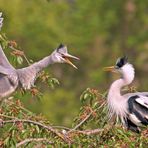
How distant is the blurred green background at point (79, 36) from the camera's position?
37.3 metres

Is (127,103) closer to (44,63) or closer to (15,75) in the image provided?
(44,63)

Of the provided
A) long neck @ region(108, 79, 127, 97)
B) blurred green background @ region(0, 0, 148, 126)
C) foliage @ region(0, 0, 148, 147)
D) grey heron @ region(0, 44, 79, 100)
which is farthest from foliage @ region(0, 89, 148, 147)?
blurred green background @ region(0, 0, 148, 126)

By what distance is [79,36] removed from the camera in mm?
41844

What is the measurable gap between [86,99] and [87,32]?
31.5 meters

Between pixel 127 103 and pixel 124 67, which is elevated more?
pixel 124 67

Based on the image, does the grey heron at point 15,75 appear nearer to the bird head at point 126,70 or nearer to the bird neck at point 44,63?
the bird neck at point 44,63

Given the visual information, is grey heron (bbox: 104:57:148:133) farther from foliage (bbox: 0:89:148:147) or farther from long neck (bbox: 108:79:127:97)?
foliage (bbox: 0:89:148:147)

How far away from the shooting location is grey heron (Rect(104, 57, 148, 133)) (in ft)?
36.8

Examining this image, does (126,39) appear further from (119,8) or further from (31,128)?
(31,128)

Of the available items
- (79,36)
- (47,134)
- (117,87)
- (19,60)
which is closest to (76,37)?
(79,36)

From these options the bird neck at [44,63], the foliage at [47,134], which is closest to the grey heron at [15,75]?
the bird neck at [44,63]

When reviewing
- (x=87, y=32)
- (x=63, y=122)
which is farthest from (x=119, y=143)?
(x=87, y=32)

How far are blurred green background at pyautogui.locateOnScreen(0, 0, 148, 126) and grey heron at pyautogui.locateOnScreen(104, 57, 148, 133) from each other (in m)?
22.9

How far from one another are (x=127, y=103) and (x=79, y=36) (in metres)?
30.5
